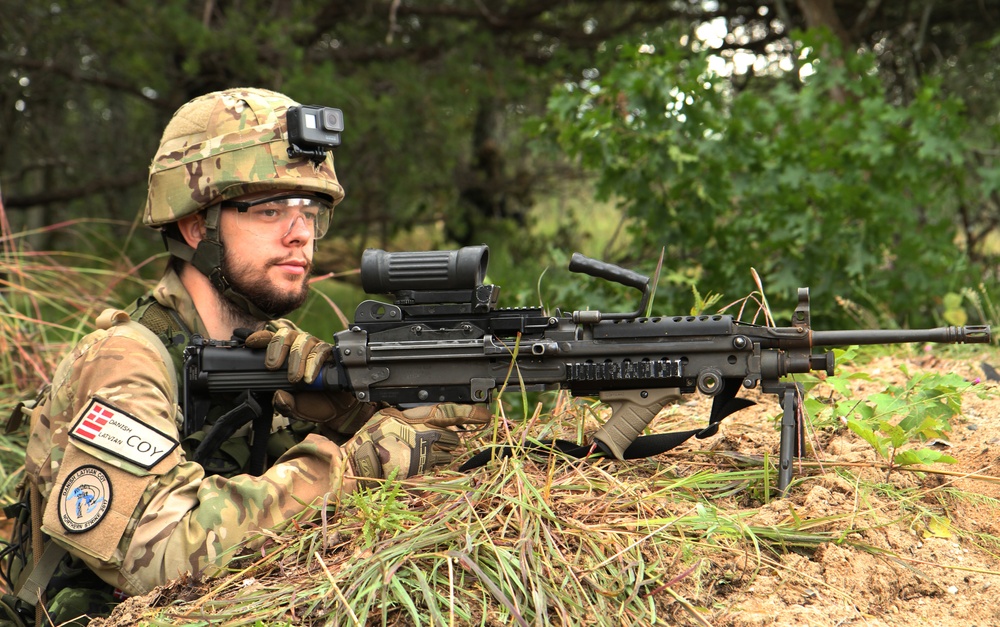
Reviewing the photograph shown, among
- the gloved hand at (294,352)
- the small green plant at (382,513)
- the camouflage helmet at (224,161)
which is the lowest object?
the small green plant at (382,513)

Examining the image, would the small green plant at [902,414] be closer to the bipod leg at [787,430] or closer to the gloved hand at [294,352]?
the bipod leg at [787,430]

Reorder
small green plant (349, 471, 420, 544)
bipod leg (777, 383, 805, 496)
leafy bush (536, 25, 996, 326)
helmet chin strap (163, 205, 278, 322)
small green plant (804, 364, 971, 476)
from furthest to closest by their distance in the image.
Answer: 1. leafy bush (536, 25, 996, 326)
2. helmet chin strap (163, 205, 278, 322)
3. small green plant (804, 364, 971, 476)
4. bipod leg (777, 383, 805, 496)
5. small green plant (349, 471, 420, 544)

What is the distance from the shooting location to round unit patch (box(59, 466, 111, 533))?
108 inches

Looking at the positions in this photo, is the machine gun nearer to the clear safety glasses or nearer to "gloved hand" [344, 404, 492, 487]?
"gloved hand" [344, 404, 492, 487]

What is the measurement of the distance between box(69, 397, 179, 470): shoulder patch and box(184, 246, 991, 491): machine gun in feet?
1.00

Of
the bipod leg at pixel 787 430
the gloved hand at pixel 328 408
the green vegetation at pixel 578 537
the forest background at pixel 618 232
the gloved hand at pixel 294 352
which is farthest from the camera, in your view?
the gloved hand at pixel 328 408

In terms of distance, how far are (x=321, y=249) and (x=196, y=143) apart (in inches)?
260

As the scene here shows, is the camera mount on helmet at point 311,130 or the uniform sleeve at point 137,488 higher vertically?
the camera mount on helmet at point 311,130

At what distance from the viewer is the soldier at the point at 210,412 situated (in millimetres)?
2768

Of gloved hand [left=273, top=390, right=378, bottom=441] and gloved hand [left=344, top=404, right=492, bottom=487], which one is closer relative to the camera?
gloved hand [left=344, top=404, right=492, bottom=487]

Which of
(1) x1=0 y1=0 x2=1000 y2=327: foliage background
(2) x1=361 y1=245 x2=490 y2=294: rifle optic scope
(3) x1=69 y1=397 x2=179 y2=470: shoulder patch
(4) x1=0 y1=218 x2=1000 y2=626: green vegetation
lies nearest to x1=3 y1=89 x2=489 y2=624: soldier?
(3) x1=69 y1=397 x2=179 y2=470: shoulder patch

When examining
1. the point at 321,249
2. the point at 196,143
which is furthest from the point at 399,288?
the point at 321,249

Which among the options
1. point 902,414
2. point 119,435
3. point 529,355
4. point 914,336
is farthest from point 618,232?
point 119,435

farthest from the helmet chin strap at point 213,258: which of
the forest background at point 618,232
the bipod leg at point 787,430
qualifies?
the bipod leg at point 787,430
